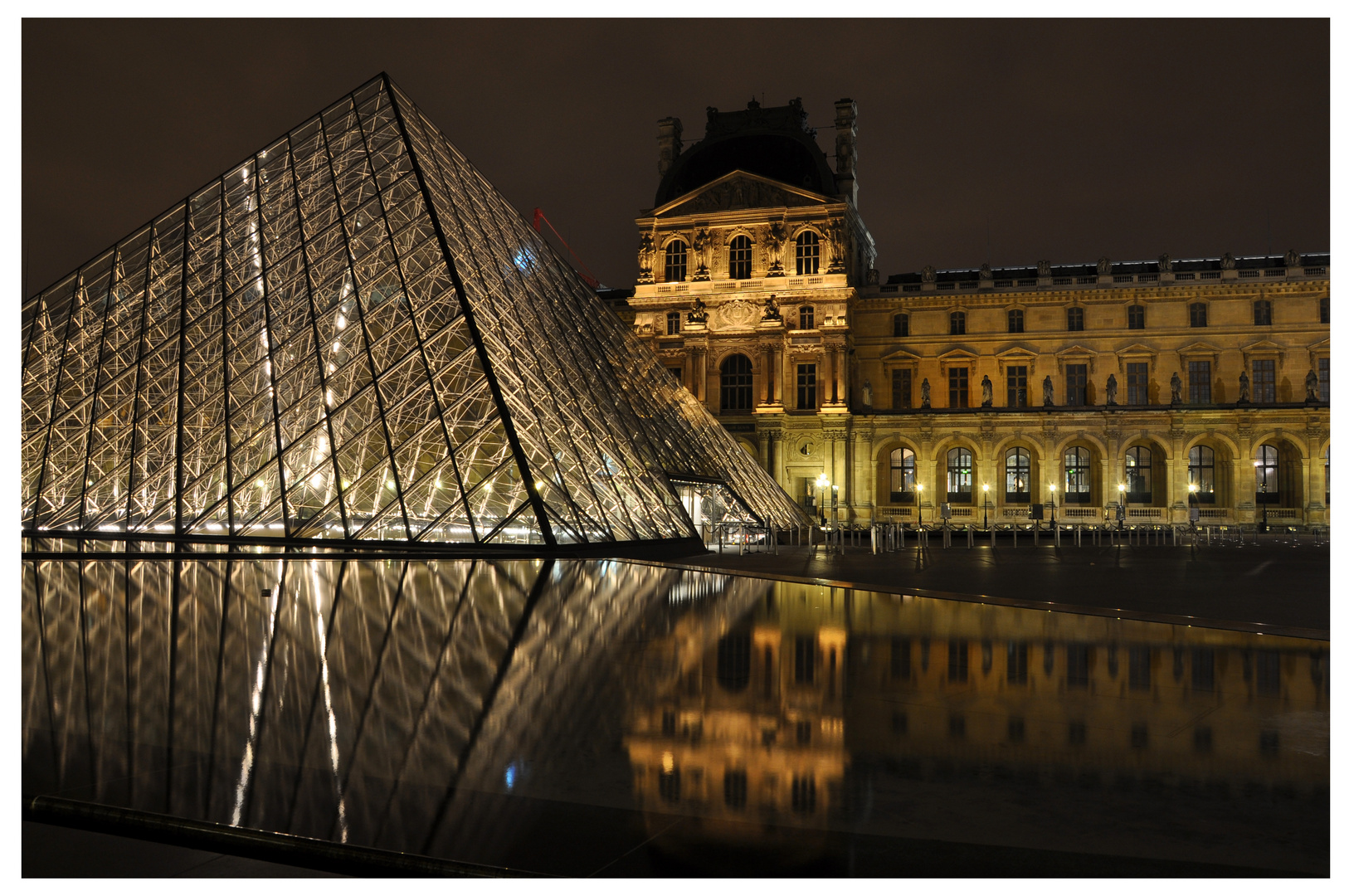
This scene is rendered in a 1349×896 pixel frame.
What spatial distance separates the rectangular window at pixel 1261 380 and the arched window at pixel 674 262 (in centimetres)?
2670

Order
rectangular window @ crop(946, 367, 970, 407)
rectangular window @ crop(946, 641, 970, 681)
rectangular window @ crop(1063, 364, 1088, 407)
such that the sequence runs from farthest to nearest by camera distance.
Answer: rectangular window @ crop(946, 367, 970, 407)
rectangular window @ crop(1063, 364, 1088, 407)
rectangular window @ crop(946, 641, 970, 681)

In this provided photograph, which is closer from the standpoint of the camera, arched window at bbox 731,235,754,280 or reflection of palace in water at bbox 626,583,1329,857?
reflection of palace in water at bbox 626,583,1329,857

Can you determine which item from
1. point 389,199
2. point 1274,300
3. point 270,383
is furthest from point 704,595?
point 1274,300

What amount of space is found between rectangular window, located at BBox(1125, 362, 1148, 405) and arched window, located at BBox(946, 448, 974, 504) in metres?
7.94

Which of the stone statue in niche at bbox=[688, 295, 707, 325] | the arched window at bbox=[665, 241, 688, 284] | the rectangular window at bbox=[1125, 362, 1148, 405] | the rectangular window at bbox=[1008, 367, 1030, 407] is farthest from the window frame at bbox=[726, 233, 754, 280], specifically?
the rectangular window at bbox=[1125, 362, 1148, 405]

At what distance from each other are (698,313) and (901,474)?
12656 millimetres

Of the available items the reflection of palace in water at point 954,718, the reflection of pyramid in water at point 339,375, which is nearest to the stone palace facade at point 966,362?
the reflection of pyramid in water at point 339,375

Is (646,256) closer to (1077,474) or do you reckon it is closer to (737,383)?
(737,383)

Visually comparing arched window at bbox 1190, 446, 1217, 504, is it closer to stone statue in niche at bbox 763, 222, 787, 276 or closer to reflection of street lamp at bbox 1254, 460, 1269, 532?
reflection of street lamp at bbox 1254, 460, 1269, 532

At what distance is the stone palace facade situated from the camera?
43969mm

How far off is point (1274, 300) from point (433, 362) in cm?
4189

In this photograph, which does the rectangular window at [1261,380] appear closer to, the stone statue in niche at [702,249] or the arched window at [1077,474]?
the arched window at [1077,474]

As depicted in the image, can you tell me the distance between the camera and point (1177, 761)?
4203 millimetres

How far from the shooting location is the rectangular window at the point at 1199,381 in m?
45.6
